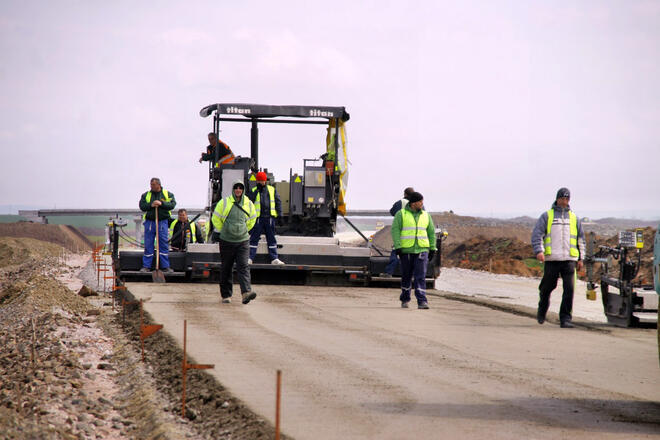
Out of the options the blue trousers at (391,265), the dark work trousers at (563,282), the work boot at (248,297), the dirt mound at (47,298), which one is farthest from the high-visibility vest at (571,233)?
the dirt mound at (47,298)

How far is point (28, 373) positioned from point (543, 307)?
6.67 meters

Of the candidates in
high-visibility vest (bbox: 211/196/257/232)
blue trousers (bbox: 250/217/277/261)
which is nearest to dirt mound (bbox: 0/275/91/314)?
high-visibility vest (bbox: 211/196/257/232)

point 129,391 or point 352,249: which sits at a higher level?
point 352,249

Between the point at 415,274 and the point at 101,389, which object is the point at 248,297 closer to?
the point at 415,274

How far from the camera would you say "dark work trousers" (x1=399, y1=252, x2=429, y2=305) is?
13.6m

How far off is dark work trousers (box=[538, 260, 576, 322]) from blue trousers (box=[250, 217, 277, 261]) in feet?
21.2

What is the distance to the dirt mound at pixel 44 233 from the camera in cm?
6912

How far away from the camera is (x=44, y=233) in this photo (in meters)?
71.6

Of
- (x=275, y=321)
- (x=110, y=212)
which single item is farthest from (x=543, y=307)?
(x=110, y=212)

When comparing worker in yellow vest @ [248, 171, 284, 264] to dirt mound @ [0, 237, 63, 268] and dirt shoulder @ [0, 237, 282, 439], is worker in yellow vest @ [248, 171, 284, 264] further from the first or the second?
dirt mound @ [0, 237, 63, 268]

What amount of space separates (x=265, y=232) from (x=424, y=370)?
31.6ft

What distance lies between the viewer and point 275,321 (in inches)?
449

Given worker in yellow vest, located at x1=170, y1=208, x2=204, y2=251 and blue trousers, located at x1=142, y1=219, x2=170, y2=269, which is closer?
blue trousers, located at x1=142, y1=219, x2=170, y2=269

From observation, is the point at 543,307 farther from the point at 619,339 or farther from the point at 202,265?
the point at 202,265
